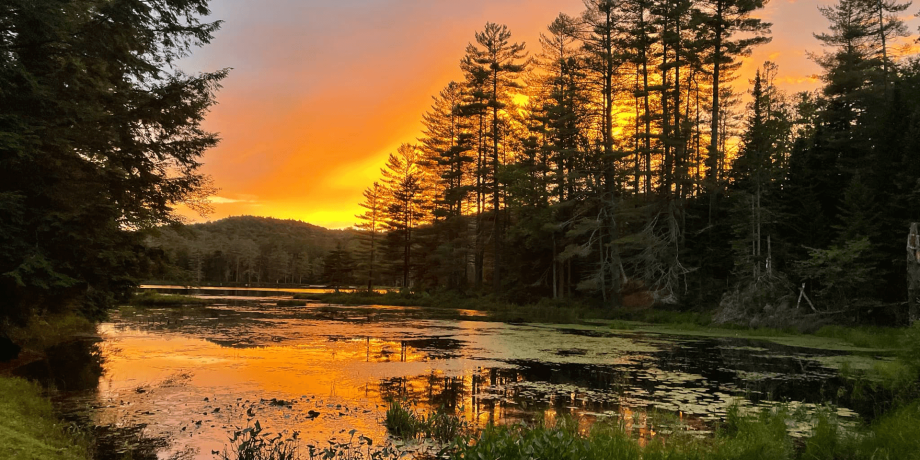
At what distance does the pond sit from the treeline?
6524 mm

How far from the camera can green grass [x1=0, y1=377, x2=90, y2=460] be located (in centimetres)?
575

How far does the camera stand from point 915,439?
6418 millimetres

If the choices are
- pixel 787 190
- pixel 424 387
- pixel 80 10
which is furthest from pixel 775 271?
pixel 80 10

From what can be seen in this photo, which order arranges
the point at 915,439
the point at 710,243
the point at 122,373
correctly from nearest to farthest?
1. the point at 915,439
2. the point at 122,373
3. the point at 710,243

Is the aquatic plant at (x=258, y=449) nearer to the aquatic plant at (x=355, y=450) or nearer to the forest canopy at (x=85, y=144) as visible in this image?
the aquatic plant at (x=355, y=450)

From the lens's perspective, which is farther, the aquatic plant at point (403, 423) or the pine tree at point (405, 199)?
the pine tree at point (405, 199)

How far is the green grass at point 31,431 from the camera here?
5.75 m

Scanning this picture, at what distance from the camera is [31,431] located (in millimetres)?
6684

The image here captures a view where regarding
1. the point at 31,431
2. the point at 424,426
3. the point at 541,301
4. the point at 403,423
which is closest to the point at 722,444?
the point at 424,426

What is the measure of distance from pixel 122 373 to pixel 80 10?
9.15 meters

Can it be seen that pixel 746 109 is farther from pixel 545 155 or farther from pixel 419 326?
pixel 419 326

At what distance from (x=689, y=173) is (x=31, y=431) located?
128ft

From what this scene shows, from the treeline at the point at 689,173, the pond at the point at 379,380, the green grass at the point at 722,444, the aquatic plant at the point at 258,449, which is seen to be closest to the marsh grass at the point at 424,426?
the pond at the point at 379,380

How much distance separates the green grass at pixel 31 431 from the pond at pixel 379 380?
406 mm
